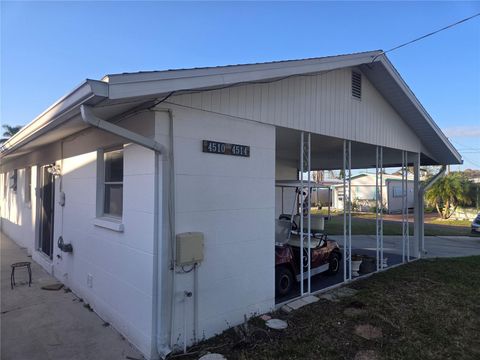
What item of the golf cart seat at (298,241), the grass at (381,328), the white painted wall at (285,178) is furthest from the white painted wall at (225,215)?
the white painted wall at (285,178)

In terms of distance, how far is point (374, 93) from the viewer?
705 centimetres

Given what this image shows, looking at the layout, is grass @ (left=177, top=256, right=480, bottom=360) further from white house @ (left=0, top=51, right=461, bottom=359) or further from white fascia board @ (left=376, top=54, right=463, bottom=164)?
white fascia board @ (left=376, top=54, right=463, bottom=164)

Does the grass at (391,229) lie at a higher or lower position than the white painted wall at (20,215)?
lower

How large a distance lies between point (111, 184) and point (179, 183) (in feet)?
5.09

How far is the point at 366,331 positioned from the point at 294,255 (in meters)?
1.93

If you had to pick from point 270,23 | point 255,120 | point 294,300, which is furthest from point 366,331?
point 270,23

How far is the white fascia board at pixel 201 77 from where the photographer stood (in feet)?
9.67

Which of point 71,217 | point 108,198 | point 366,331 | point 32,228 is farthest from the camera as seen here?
point 32,228

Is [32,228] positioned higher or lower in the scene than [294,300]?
higher

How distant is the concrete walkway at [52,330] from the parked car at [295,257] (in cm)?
266

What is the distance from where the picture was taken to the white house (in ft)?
11.6

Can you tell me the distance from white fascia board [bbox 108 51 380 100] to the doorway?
206 inches

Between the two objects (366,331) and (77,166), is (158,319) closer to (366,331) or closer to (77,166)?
(366,331)

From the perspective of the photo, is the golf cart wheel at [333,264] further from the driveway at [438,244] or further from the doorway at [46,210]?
the doorway at [46,210]
